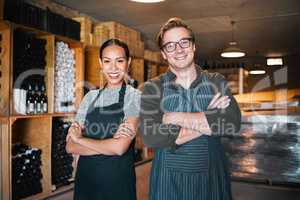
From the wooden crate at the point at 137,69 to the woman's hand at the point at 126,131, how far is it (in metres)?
3.99

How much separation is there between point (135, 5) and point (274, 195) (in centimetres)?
352

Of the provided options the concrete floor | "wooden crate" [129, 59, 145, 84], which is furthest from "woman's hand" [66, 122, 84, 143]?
"wooden crate" [129, 59, 145, 84]

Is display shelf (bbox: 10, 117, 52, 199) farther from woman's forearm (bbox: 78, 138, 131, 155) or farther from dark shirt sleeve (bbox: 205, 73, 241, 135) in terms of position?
dark shirt sleeve (bbox: 205, 73, 241, 135)

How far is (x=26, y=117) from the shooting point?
11.1 feet

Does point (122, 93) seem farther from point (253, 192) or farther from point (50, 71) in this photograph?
point (253, 192)

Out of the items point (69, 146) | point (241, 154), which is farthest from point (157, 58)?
point (69, 146)

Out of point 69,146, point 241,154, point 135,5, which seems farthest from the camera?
point 135,5

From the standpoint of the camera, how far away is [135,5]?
5008mm

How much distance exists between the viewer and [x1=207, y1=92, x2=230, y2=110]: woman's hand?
1.56m

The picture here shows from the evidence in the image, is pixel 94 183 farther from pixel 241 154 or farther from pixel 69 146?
pixel 241 154

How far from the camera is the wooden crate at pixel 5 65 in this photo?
3.11 m

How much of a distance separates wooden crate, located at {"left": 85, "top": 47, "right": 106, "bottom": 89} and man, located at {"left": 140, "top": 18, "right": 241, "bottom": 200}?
3.19m

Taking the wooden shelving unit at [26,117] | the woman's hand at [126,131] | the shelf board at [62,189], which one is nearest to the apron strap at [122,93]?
the woman's hand at [126,131]

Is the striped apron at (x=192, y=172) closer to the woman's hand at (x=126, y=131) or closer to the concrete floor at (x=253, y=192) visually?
the woman's hand at (x=126, y=131)
